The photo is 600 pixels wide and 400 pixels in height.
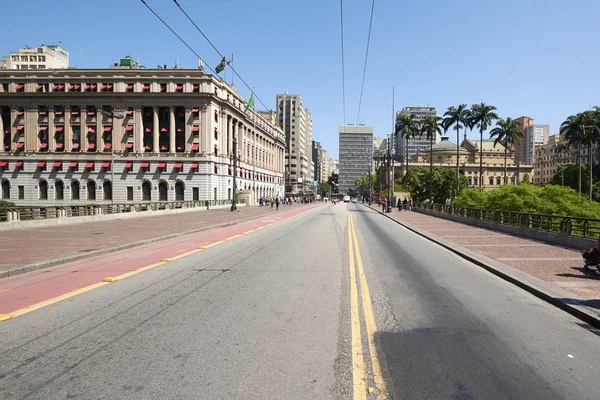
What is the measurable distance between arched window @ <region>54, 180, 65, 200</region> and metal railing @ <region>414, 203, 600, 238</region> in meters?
72.0

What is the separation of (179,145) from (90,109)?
17545 mm

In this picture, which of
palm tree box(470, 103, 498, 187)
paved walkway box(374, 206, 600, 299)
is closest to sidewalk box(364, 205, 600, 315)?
paved walkway box(374, 206, 600, 299)

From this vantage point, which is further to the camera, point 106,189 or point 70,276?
point 106,189

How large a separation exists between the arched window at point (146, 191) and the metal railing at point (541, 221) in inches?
2291

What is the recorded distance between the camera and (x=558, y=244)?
53.4 feet

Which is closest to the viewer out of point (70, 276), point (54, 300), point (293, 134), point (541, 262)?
point (54, 300)

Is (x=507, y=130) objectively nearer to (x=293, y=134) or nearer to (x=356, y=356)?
(x=356, y=356)

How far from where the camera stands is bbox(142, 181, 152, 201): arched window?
75875 millimetres

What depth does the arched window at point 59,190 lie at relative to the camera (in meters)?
77.4

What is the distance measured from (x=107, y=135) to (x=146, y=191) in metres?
12.6

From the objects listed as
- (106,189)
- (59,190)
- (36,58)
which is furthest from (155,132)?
(36,58)

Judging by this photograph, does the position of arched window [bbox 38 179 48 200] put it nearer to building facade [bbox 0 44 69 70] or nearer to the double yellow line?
building facade [bbox 0 44 69 70]

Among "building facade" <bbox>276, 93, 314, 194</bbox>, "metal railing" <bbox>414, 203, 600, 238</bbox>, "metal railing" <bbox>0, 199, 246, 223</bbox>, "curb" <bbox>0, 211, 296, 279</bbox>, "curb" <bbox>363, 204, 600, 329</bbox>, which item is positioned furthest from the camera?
"building facade" <bbox>276, 93, 314, 194</bbox>

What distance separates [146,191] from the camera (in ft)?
251
